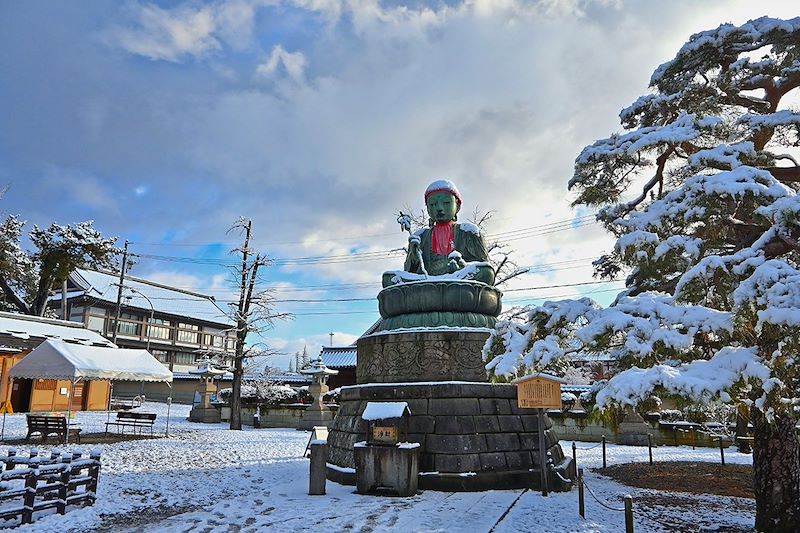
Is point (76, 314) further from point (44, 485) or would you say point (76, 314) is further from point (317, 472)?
point (317, 472)

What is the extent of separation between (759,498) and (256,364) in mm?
19948

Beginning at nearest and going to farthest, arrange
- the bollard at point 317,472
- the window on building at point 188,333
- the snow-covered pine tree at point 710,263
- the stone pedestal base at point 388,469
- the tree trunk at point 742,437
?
1. the snow-covered pine tree at point 710,263
2. the stone pedestal base at point 388,469
3. the bollard at point 317,472
4. the tree trunk at point 742,437
5. the window on building at point 188,333

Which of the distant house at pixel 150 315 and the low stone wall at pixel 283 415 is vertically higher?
the distant house at pixel 150 315

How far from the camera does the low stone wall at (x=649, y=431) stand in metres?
19.0

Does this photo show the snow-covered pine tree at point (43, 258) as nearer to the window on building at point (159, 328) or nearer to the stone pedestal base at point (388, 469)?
the window on building at point (159, 328)

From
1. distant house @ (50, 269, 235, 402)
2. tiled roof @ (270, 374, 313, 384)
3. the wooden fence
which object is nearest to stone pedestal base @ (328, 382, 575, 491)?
the wooden fence

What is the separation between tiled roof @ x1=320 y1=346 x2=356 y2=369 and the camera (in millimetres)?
31250

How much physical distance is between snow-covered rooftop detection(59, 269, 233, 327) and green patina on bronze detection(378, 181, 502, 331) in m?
27.5

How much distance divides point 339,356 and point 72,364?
62.3ft

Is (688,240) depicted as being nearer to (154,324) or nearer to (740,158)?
(740,158)

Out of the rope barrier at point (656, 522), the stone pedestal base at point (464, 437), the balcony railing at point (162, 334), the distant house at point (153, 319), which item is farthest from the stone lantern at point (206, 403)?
the rope barrier at point (656, 522)

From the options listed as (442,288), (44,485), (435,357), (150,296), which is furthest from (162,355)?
(435,357)

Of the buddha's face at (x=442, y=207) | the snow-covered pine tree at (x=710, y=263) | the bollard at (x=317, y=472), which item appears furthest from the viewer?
the buddha's face at (x=442, y=207)

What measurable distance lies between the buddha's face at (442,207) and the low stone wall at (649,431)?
9.68 metres
